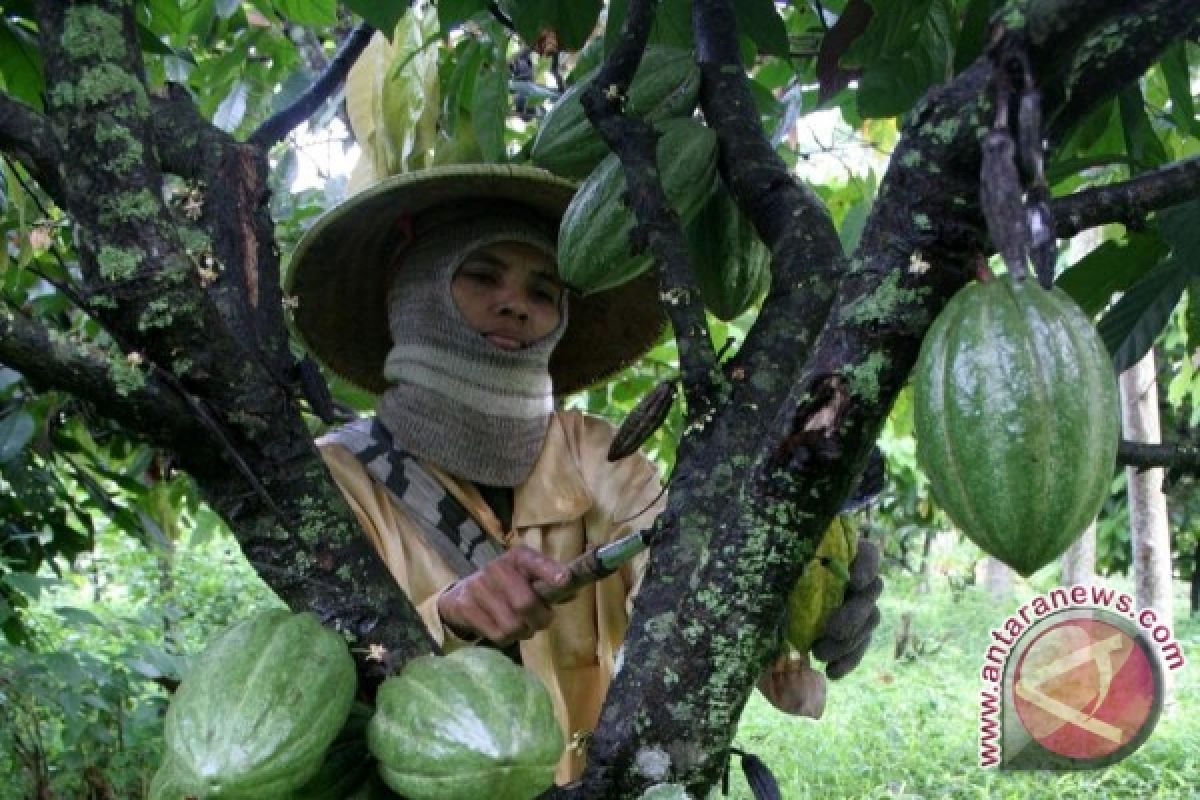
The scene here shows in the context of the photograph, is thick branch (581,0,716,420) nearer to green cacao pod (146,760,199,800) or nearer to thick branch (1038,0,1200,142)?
thick branch (1038,0,1200,142)

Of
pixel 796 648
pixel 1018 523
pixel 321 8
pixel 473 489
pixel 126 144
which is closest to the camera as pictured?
pixel 1018 523

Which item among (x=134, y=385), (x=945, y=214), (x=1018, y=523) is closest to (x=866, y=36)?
(x=945, y=214)

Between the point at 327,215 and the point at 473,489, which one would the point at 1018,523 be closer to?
the point at 473,489

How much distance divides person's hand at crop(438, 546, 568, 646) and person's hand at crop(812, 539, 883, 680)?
0.32 meters

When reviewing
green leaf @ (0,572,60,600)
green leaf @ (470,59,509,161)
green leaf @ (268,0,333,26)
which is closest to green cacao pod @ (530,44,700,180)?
green leaf @ (470,59,509,161)

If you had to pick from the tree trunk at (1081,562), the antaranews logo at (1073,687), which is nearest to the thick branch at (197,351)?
the antaranews logo at (1073,687)

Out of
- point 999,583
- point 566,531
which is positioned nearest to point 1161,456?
point 566,531

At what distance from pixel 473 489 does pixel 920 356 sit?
0.99 metres

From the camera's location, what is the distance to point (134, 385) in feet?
2.84

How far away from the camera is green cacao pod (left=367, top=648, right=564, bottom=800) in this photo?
0.83 metres

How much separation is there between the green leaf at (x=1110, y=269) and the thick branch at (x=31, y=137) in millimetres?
1023

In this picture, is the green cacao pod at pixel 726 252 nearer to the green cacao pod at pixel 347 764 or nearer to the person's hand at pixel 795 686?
the person's hand at pixel 795 686

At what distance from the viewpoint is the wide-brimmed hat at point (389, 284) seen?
165cm

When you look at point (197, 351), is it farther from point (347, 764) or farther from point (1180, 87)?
point (1180, 87)
